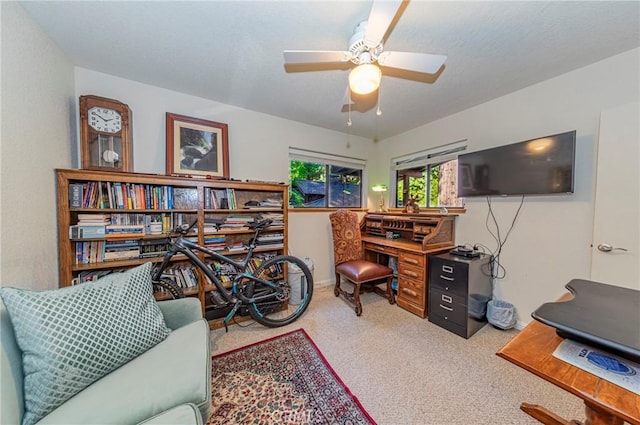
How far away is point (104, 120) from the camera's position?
73.6 inches

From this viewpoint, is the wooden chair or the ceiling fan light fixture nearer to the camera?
the ceiling fan light fixture

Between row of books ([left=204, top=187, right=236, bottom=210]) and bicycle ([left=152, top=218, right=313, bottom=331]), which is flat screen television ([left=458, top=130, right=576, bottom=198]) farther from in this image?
row of books ([left=204, top=187, right=236, bottom=210])

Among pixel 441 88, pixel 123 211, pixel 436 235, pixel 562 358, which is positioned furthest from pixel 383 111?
pixel 123 211

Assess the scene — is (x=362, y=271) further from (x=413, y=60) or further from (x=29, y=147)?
(x=29, y=147)

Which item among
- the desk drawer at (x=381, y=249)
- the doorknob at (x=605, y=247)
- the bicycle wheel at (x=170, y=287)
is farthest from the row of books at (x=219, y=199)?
the doorknob at (x=605, y=247)

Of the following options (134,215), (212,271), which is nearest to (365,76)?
(212,271)

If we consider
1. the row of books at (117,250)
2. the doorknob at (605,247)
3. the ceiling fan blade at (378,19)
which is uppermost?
the ceiling fan blade at (378,19)

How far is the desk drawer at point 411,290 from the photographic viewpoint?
2.43 meters

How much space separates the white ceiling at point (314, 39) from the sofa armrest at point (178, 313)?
187 cm

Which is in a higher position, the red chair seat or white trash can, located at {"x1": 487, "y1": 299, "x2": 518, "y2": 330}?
the red chair seat

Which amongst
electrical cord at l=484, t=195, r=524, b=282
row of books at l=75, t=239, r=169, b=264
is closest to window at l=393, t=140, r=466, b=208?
electrical cord at l=484, t=195, r=524, b=282

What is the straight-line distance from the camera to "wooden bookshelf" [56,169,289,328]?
1.70 metres

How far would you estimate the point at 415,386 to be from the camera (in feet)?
4.99

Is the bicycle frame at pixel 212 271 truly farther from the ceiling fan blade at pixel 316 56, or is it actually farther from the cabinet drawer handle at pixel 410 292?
the ceiling fan blade at pixel 316 56
